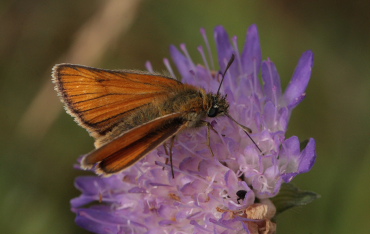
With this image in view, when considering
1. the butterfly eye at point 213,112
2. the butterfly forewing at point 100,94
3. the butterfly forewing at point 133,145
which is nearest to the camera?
the butterfly forewing at point 133,145

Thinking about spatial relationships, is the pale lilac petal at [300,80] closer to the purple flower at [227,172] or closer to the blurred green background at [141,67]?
the purple flower at [227,172]

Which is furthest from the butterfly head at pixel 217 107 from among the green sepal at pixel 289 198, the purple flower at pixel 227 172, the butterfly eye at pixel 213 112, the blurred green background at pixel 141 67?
the blurred green background at pixel 141 67

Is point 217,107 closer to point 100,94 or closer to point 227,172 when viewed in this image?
point 227,172

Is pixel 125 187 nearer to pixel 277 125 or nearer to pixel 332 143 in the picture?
pixel 277 125

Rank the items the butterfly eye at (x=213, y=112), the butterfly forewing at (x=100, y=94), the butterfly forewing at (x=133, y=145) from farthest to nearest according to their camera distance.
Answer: the butterfly forewing at (x=100, y=94)
the butterfly eye at (x=213, y=112)
the butterfly forewing at (x=133, y=145)

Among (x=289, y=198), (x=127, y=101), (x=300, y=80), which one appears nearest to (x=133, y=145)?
(x=127, y=101)

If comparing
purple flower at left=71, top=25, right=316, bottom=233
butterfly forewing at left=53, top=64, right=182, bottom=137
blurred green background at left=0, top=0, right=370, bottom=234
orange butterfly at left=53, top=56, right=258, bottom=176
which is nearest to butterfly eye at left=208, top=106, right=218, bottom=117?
orange butterfly at left=53, top=56, right=258, bottom=176
